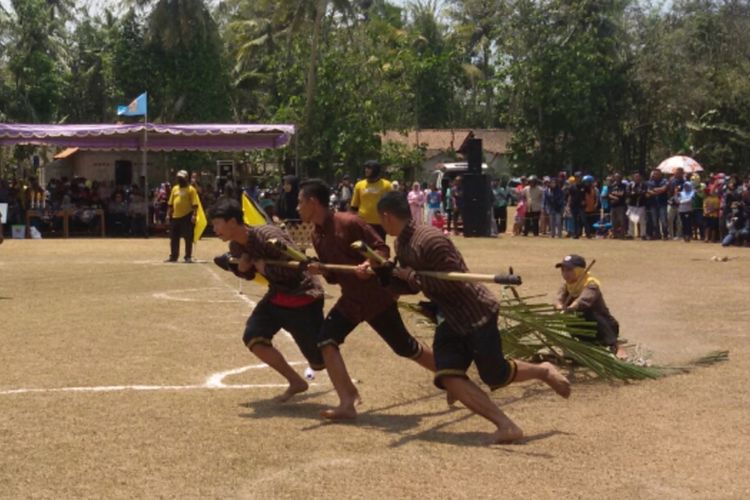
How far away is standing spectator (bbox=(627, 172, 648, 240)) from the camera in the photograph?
28.1 metres

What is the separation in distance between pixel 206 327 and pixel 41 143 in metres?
20.6

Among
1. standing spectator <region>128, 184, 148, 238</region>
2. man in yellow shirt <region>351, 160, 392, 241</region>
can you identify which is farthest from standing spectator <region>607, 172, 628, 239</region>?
man in yellow shirt <region>351, 160, 392, 241</region>

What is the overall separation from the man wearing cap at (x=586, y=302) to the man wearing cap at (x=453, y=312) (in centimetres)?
238

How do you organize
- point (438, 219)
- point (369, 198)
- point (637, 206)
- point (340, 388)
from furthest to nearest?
point (438, 219) < point (637, 206) < point (369, 198) < point (340, 388)

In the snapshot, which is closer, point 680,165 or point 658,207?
point 658,207

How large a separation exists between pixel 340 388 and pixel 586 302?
2679mm

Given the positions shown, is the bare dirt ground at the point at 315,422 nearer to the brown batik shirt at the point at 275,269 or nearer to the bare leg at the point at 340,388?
the bare leg at the point at 340,388

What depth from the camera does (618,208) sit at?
28.8 meters

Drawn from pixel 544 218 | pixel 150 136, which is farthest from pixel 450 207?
pixel 150 136

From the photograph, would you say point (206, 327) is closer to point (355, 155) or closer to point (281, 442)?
point (281, 442)

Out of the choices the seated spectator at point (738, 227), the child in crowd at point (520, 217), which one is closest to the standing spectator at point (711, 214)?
the seated spectator at point (738, 227)

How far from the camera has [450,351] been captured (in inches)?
273

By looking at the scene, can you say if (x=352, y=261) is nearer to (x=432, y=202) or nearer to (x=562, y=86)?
(x=432, y=202)

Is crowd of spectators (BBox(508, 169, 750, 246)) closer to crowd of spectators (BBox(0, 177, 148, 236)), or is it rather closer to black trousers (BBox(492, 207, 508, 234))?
black trousers (BBox(492, 207, 508, 234))
